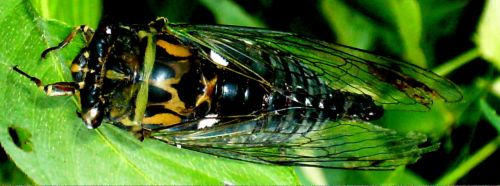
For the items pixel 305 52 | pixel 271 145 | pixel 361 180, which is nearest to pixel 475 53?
pixel 361 180

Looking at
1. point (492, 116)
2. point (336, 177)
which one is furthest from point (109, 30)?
point (492, 116)

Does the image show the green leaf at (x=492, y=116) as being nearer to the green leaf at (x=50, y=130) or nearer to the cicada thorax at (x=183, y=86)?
the cicada thorax at (x=183, y=86)

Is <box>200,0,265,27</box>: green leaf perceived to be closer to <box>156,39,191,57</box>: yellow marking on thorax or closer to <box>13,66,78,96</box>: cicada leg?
<box>156,39,191,57</box>: yellow marking on thorax

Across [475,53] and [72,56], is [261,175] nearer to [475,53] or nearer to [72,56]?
[72,56]

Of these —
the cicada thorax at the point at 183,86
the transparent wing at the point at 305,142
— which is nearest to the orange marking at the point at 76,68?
the cicada thorax at the point at 183,86

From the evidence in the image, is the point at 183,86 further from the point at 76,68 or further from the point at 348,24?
the point at 348,24
